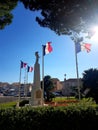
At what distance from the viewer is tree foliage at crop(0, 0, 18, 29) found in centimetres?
1625

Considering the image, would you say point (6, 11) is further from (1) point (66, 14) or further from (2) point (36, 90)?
(2) point (36, 90)

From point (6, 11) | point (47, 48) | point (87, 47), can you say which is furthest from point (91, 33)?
point (47, 48)

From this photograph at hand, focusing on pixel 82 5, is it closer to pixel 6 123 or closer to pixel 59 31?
pixel 59 31

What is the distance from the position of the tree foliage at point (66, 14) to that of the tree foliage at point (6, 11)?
3047mm

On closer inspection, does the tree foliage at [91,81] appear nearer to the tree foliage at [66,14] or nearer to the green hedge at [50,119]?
the tree foliage at [66,14]

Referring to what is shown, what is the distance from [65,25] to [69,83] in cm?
10699

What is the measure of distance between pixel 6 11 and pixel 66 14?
7161 millimetres

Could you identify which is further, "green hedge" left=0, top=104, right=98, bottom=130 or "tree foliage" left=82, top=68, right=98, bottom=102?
"tree foliage" left=82, top=68, right=98, bottom=102

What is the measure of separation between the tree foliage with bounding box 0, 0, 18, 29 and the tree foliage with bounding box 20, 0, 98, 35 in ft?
10.00

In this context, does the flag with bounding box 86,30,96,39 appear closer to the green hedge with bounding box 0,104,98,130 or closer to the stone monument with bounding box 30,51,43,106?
the green hedge with bounding box 0,104,98,130

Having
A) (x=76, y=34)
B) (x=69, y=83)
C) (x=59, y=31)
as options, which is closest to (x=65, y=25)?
(x=59, y=31)

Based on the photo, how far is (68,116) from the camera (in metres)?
9.02

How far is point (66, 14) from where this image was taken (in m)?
12.9

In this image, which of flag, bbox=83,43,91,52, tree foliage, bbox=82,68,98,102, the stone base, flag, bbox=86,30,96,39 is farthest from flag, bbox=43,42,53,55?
flag, bbox=86,30,96,39
